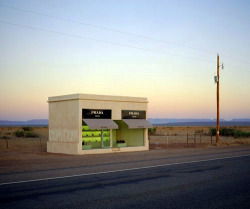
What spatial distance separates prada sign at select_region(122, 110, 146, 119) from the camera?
28453 millimetres

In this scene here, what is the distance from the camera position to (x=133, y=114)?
2908 centimetres

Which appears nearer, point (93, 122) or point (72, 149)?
point (72, 149)

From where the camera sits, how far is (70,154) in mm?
25000

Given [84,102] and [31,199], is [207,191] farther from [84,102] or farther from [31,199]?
[84,102]

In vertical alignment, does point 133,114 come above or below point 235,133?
above

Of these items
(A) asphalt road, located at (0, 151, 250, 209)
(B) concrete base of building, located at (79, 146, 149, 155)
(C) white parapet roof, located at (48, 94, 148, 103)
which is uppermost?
(C) white parapet roof, located at (48, 94, 148, 103)

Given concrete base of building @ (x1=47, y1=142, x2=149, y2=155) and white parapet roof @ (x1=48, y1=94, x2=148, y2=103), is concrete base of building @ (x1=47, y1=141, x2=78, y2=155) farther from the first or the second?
white parapet roof @ (x1=48, y1=94, x2=148, y2=103)

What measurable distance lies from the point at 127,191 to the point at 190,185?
238 centimetres

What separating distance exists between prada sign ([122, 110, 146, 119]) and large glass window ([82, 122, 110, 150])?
7.49 feet

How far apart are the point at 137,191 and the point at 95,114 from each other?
16274mm

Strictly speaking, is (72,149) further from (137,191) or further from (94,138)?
(137,191)

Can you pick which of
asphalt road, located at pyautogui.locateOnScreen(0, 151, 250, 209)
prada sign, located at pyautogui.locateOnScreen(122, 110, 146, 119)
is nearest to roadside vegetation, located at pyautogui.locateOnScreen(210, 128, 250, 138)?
prada sign, located at pyautogui.locateOnScreen(122, 110, 146, 119)

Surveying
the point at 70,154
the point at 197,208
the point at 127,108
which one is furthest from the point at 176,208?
the point at 127,108

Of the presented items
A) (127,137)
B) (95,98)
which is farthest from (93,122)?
(127,137)
